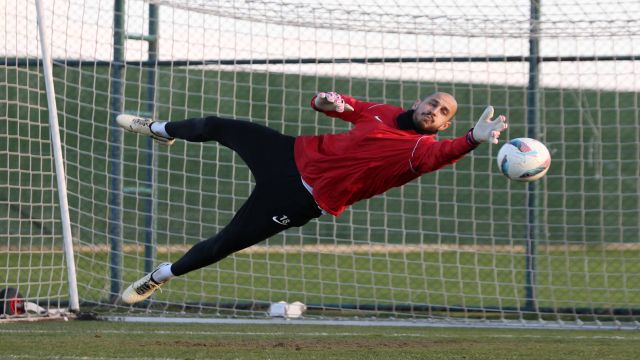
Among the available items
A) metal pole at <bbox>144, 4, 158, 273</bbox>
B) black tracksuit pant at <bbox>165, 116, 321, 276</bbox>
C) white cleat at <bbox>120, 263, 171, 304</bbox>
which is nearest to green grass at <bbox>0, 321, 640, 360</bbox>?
white cleat at <bbox>120, 263, 171, 304</bbox>

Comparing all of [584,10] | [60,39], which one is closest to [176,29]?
[60,39]

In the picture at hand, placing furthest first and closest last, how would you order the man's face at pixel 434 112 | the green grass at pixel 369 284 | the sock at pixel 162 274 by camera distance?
the green grass at pixel 369 284 → the sock at pixel 162 274 → the man's face at pixel 434 112

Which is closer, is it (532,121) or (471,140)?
(471,140)

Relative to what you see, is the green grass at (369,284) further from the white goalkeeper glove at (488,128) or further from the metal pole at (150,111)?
the white goalkeeper glove at (488,128)

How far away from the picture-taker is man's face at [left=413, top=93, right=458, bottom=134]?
7.02 metres

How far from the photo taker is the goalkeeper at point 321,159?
7.08 metres

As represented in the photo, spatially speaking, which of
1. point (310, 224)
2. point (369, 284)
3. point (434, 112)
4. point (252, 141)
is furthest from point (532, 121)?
point (310, 224)

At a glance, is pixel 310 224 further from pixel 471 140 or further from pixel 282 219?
pixel 471 140

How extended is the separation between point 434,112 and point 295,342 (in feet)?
8.13

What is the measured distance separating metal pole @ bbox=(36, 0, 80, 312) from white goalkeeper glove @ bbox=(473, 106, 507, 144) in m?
5.30

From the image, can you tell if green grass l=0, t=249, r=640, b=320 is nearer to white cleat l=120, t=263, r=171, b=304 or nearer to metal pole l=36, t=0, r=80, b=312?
metal pole l=36, t=0, r=80, b=312

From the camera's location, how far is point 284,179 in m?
7.50

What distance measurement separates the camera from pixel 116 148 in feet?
36.0

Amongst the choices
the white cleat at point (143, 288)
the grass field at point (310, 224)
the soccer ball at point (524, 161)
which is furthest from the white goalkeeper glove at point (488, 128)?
the grass field at point (310, 224)
